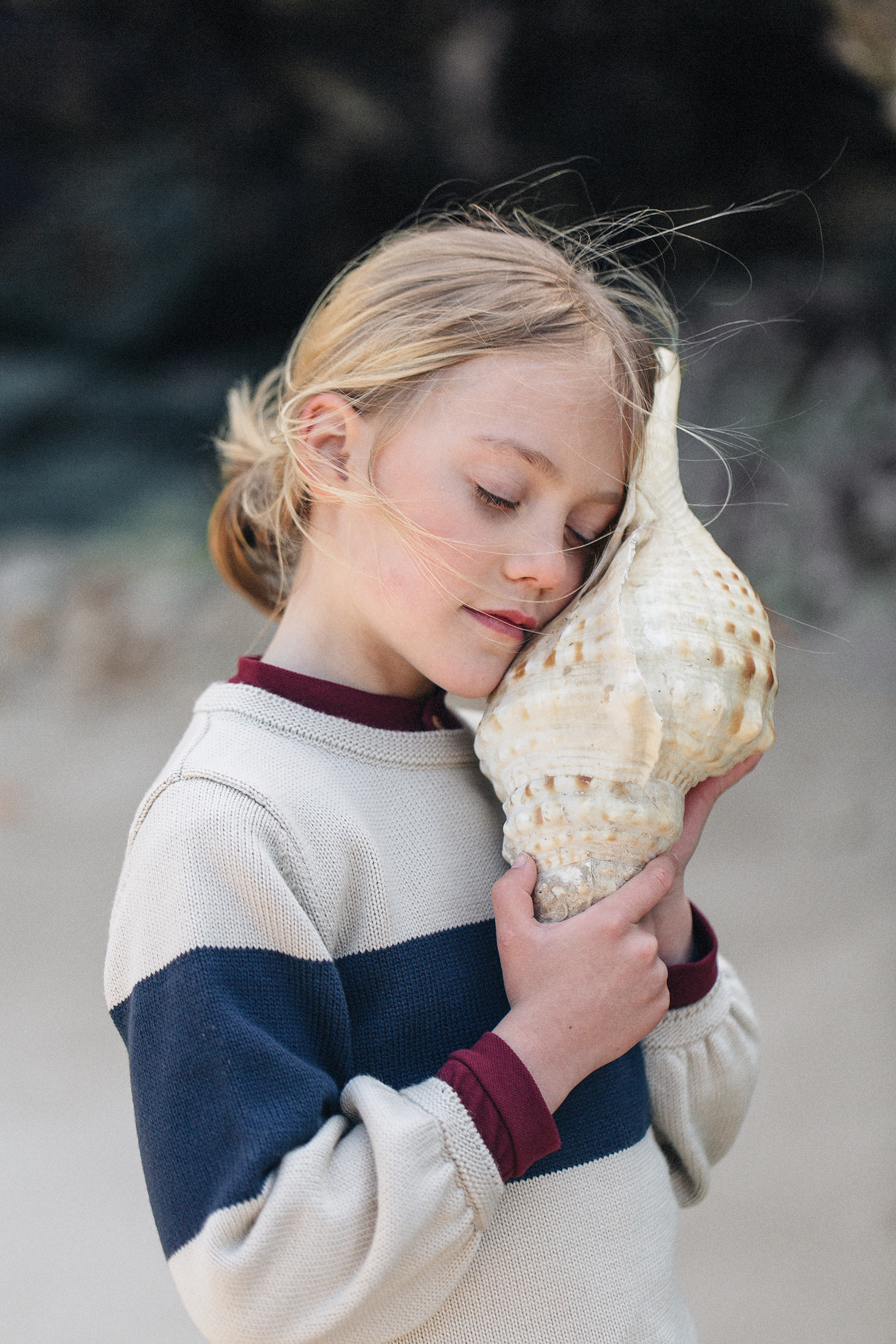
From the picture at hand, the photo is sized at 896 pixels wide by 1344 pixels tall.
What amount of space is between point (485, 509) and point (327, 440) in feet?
0.71

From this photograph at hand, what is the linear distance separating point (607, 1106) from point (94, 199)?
14.5 ft

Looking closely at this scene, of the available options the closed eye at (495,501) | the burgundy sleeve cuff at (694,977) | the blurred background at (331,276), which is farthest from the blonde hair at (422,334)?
the blurred background at (331,276)

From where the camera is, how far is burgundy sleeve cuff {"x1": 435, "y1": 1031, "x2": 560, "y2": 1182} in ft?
2.68

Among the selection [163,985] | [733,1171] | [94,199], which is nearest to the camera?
[163,985]

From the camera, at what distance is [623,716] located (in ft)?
2.92

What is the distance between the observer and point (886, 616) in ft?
13.7

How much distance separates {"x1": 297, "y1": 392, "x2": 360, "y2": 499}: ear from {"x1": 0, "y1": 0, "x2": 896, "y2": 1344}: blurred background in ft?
8.01

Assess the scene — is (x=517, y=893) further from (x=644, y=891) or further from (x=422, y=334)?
(x=422, y=334)

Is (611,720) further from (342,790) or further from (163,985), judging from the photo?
(163,985)

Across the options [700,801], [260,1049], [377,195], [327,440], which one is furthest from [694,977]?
[377,195]

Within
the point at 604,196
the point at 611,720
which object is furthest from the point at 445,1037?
the point at 604,196

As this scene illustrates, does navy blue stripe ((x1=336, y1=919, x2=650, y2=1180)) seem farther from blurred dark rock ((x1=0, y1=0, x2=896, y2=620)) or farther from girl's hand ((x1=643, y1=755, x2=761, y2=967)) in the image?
blurred dark rock ((x1=0, y1=0, x2=896, y2=620))

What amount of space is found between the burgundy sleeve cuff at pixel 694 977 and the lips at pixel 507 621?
359mm

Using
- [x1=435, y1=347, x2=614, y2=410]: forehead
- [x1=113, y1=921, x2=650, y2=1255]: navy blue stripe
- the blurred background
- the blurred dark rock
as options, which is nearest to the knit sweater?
[x1=113, y1=921, x2=650, y2=1255]: navy blue stripe
